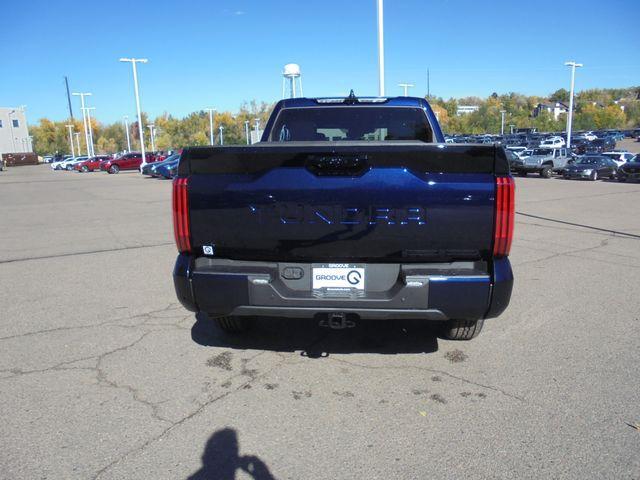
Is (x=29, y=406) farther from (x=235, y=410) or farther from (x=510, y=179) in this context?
(x=510, y=179)

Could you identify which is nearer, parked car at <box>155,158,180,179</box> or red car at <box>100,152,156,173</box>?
parked car at <box>155,158,180,179</box>

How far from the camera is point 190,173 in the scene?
128 inches

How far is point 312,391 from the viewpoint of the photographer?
3.49 m

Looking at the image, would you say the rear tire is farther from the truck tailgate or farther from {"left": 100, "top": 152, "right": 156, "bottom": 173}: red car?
{"left": 100, "top": 152, "right": 156, "bottom": 173}: red car

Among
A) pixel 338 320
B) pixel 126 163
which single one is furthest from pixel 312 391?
pixel 126 163

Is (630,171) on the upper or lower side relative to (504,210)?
lower

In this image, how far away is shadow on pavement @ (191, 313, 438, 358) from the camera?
4.23m

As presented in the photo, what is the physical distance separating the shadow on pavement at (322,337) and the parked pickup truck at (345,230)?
0.99 m

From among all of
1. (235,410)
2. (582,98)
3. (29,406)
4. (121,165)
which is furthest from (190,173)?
(582,98)

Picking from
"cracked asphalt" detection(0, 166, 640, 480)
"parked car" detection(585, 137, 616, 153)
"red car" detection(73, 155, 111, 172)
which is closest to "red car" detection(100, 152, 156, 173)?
"red car" detection(73, 155, 111, 172)

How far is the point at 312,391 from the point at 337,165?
1565 millimetres

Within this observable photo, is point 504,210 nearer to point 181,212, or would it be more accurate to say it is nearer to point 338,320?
point 338,320

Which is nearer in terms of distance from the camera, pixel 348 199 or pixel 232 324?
pixel 348 199

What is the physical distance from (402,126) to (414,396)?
2863 millimetres
